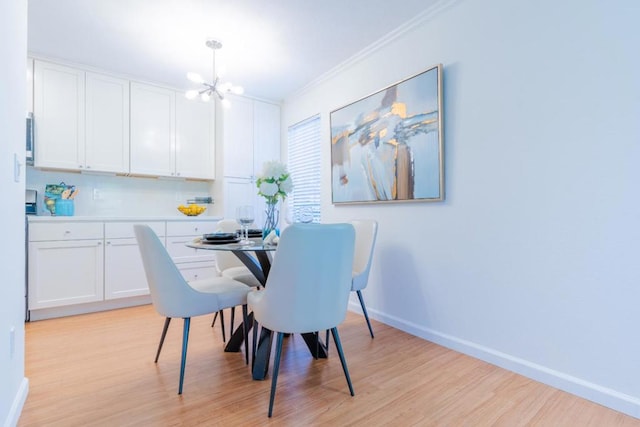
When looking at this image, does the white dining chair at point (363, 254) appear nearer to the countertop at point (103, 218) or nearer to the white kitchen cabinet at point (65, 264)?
the countertop at point (103, 218)

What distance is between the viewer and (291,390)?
5.72 feet

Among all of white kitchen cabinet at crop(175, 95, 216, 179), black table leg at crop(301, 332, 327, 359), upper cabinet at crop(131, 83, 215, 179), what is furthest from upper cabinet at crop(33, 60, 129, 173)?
black table leg at crop(301, 332, 327, 359)

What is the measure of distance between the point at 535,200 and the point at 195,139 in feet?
12.2

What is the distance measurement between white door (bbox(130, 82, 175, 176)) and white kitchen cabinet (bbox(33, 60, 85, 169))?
0.49 meters

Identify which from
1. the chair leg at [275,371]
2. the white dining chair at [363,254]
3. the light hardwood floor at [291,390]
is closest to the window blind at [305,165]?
the white dining chair at [363,254]

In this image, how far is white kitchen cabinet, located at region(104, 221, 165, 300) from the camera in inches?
128

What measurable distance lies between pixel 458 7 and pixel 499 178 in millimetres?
1287

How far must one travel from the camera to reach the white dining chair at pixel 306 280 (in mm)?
1456

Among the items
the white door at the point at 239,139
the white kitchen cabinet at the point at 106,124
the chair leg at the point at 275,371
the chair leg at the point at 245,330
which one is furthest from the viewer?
the white door at the point at 239,139

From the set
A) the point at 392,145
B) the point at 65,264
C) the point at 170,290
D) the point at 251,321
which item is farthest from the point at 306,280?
the point at 65,264

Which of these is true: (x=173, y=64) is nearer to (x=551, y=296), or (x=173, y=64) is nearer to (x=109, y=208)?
(x=109, y=208)

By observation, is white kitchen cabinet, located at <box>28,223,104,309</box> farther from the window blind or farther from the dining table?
the window blind

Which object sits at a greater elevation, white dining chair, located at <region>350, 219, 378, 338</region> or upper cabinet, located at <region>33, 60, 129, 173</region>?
upper cabinet, located at <region>33, 60, 129, 173</region>

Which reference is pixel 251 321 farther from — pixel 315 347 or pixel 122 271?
pixel 122 271
